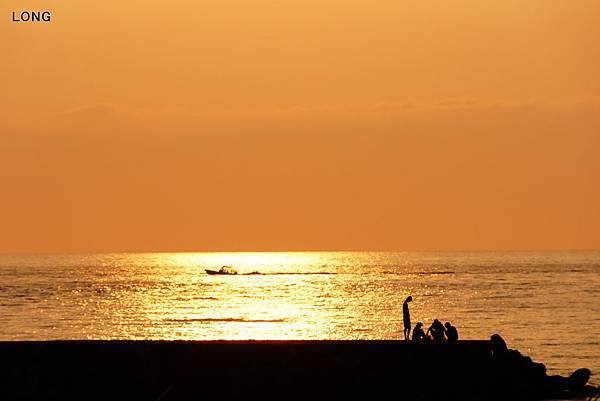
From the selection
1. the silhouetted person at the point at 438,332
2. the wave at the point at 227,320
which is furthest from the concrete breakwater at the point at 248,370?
the wave at the point at 227,320

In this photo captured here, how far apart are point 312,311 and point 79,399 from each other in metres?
103

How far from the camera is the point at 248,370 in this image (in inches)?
1720

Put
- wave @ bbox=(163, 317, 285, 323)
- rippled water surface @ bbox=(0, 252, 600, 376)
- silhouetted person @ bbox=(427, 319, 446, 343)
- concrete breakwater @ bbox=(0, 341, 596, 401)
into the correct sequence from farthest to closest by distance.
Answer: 1. wave @ bbox=(163, 317, 285, 323)
2. rippled water surface @ bbox=(0, 252, 600, 376)
3. silhouetted person @ bbox=(427, 319, 446, 343)
4. concrete breakwater @ bbox=(0, 341, 596, 401)

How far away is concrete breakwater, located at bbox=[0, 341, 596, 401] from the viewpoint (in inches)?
1689

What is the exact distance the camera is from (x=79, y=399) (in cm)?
4219

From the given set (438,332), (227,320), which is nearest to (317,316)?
(227,320)

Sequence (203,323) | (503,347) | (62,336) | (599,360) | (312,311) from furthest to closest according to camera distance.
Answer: (312,311)
(203,323)
(62,336)
(599,360)
(503,347)

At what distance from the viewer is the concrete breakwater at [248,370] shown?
42.9 m

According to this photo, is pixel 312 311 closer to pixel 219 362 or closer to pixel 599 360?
pixel 599 360

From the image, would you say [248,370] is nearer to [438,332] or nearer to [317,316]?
[438,332]

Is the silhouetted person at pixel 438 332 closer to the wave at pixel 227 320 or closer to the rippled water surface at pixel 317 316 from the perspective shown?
the rippled water surface at pixel 317 316

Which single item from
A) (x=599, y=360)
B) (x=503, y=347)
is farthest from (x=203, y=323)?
(x=503, y=347)

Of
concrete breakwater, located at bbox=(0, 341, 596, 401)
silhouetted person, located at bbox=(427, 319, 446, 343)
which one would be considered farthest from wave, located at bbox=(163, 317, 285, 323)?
concrete breakwater, located at bbox=(0, 341, 596, 401)

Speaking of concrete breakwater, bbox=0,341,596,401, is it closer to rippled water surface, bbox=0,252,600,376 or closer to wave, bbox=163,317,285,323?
rippled water surface, bbox=0,252,600,376
